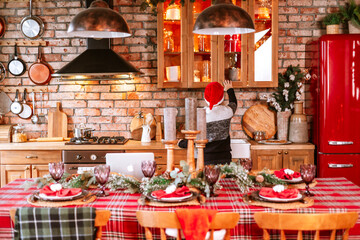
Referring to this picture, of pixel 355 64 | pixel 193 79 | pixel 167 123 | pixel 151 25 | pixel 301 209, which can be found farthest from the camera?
pixel 151 25

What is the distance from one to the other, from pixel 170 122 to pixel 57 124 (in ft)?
8.70

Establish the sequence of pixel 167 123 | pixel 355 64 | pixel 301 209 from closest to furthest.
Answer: pixel 301 209 → pixel 167 123 → pixel 355 64

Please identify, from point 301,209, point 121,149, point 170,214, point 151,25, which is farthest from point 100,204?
point 151,25

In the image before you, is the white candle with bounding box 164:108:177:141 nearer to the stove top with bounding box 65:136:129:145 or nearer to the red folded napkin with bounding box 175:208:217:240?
the red folded napkin with bounding box 175:208:217:240

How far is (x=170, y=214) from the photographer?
1845 mm

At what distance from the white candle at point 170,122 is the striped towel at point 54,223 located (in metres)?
0.75

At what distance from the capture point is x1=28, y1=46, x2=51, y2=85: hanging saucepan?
15.5ft

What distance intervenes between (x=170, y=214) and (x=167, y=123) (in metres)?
0.73

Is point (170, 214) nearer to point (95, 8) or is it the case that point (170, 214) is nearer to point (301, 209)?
point (301, 209)

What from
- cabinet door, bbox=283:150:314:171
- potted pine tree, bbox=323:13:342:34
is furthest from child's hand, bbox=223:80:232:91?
potted pine tree, bbox=323:13:342:34

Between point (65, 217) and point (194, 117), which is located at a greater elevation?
point (194, 117)

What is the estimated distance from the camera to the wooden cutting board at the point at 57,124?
4.74m

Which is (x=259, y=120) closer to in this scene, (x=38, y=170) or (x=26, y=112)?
(x=38, y=170)

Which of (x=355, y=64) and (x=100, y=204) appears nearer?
(x=100, y=204)
